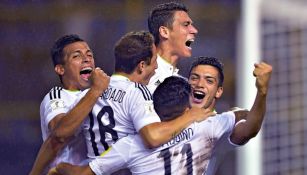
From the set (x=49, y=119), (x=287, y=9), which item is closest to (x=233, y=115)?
(x=49, y=119)

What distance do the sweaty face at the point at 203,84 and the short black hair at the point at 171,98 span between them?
0.06 m

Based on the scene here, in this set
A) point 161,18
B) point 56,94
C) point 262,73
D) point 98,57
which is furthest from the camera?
point 98,57

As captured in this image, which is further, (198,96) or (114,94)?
(198,96)

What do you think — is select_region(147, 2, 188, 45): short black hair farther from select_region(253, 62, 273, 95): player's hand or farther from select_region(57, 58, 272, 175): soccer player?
select_region(253, 62, 273, 95): player's hand

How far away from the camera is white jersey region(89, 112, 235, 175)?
3496mm

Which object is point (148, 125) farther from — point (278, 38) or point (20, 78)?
point (20, 78)

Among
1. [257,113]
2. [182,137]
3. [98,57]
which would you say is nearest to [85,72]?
[182,137]

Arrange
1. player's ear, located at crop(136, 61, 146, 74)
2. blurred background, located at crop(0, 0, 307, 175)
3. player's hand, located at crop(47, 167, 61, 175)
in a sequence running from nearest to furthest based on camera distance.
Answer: player's ear, located at crop(136, 61, 146, 74) → player's hand, located at crop(47, 167, 61, 175) → blurred background, located at crop(0, 0, 307, 175)

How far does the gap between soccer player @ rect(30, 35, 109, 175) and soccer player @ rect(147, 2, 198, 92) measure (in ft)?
0.77

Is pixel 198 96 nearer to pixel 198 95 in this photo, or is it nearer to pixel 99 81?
pixel 198 95

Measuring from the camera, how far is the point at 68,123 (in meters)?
3.58

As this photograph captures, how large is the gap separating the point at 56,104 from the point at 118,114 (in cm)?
31

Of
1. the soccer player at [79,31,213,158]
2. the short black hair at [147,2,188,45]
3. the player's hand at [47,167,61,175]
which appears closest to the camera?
the soccer player at [79,31,213,158]

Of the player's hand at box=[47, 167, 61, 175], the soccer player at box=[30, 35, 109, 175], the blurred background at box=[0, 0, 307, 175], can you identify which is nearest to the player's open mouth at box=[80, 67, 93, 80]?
the soccer player at box=[30, 35, 109, 175]
